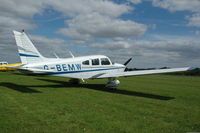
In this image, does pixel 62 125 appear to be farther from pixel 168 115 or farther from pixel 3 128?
pixel 168 115

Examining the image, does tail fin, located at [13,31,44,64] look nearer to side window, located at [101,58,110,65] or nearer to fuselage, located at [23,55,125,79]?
fuselage, located at [23,55,125,79]

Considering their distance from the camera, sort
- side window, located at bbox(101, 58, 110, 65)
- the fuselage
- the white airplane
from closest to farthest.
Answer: the white airplane → the fuselage → side window, located at bbox(101, 58, 110, 65)

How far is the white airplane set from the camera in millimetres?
11000

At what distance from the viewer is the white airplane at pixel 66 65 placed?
11000 millimetres

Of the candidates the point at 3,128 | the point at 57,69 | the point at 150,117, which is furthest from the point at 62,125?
the point at 57,69

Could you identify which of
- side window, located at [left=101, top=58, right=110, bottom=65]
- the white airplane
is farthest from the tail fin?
side window, located at [left=101, top=58, right=110, bottom=65]

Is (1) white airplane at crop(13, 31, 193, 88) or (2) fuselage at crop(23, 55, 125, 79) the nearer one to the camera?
(1) white airplane at crop(13, 31, 193, 88)

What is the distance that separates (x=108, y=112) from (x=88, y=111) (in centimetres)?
69

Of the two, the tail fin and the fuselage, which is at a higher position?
the tail fin

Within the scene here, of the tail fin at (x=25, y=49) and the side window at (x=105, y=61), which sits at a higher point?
the tail fin at (x=25, y=49)

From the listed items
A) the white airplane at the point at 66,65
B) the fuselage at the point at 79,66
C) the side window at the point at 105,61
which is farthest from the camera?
the side window at the point at 105,61

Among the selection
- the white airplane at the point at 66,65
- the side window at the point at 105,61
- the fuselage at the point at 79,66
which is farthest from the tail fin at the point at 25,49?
the side window at the point at 105,61

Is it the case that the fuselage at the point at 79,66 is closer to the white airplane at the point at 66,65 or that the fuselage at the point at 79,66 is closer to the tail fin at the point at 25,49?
the white airplane at the point at 66,65

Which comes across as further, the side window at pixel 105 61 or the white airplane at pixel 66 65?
the side window at pixel 105 61
